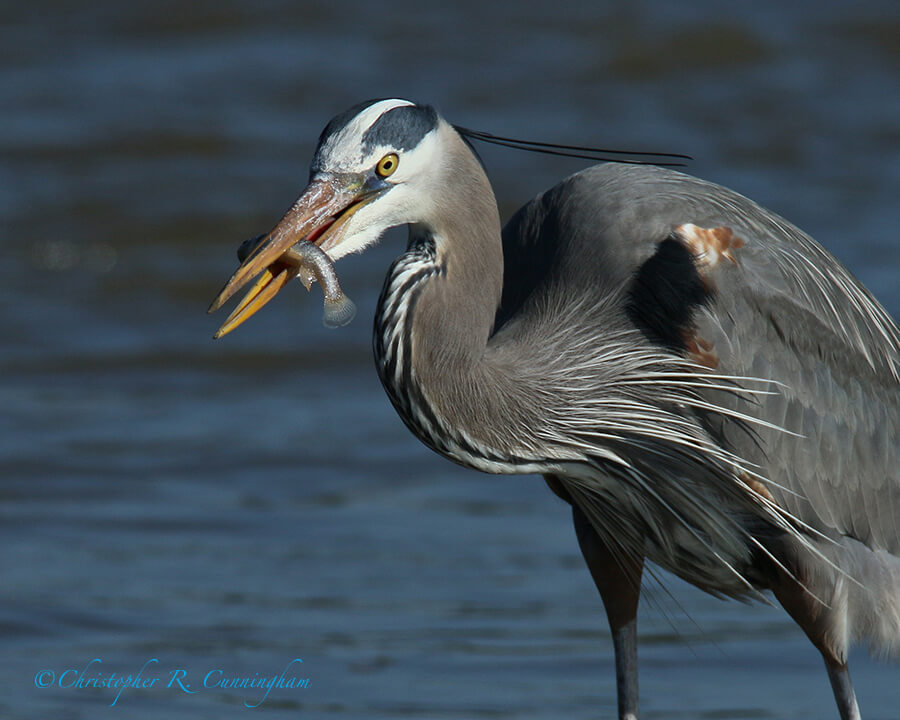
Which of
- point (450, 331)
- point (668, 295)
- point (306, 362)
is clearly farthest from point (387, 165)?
point (306, 362)

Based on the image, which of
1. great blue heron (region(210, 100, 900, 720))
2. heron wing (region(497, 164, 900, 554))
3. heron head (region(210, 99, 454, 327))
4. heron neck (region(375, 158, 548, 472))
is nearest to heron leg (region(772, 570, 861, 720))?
great blue heron (region(210, 100, 900, 720))

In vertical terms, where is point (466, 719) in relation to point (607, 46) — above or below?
below

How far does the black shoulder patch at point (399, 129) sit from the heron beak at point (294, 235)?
0.11m

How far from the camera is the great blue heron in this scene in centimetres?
351

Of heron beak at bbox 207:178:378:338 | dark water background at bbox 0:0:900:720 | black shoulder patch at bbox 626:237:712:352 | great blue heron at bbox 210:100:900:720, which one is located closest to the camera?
heron beak at bbox 207:178:378:338

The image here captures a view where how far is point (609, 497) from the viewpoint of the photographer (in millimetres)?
4098

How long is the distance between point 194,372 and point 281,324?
2.70ft

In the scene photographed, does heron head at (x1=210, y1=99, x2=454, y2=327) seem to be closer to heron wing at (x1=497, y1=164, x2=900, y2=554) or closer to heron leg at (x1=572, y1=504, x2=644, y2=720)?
heron wing at (x1=497, y1=164, x2=900, y2=554)

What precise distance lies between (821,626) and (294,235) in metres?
1.81

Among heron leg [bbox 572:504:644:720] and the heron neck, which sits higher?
the heron neck

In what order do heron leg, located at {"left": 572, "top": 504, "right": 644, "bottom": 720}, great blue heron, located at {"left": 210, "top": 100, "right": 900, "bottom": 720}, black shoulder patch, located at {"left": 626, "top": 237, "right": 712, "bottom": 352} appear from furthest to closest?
1. heron leg, located at {"left": 572, "top": 504, "right": 644, "bottom": 720}
2. black shoulder patch, located at {"left": 626, "top": 237, "right": 712, "bottom": 352}
3. great blue heron, located at {"left": 210, "top": 100, "right": 900, "bottom": 720}

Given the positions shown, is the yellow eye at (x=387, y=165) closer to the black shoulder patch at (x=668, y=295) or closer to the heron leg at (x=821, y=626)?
the black shoulder patch at (x=668, y=295)

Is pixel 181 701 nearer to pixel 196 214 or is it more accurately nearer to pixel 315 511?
pixel 315 511

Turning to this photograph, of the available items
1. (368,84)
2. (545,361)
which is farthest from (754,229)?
(368,84)
